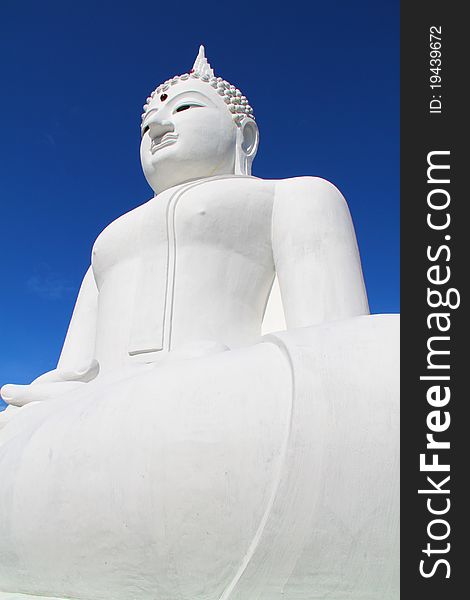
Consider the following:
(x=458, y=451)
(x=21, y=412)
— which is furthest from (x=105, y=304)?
(x=458, y=451)

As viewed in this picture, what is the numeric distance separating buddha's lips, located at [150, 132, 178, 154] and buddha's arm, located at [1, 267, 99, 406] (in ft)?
3.64

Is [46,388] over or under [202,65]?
under

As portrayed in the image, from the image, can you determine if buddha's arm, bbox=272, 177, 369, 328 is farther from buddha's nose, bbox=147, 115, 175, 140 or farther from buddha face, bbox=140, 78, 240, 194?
buddha's nose, bbox=147, 115, 175, 140

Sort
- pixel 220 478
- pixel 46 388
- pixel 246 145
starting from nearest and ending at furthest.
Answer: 1. pixel 220 478
2. pixel 46 388
3. pixel 246 145

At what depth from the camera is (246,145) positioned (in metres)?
4.72

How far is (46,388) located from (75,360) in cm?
101

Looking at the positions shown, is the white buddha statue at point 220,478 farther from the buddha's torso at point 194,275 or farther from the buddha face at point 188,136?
the buddha face at point 188,136

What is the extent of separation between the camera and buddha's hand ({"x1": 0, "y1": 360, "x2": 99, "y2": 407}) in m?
3.49

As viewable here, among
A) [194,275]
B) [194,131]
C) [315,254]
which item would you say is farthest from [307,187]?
[194,131]

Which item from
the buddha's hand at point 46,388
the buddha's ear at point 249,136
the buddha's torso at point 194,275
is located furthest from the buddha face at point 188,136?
the buddha's hand at point 46,388

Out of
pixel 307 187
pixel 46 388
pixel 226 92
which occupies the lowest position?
pixel 46 388

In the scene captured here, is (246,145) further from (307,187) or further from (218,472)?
(218,472)

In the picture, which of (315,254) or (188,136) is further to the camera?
(188,136)

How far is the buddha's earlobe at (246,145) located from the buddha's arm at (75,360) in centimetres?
139
